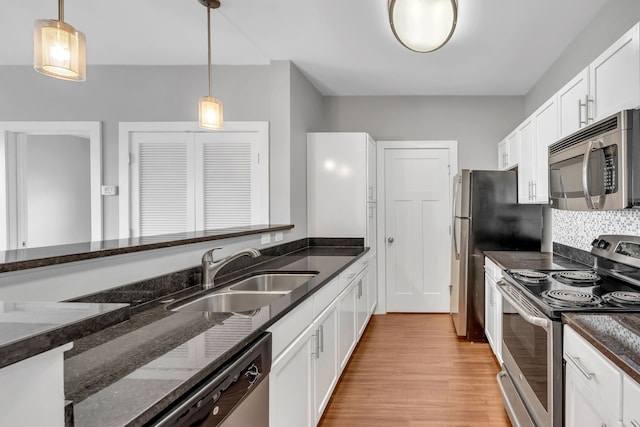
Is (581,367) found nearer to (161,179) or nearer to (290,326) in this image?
(290,326)

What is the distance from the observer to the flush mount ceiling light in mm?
1756

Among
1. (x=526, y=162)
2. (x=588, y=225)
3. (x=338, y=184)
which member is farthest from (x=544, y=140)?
(x=338, y=184)

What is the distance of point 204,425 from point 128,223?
10.2 ft

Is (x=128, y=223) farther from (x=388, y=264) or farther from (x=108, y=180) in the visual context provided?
(x=388, y=264)

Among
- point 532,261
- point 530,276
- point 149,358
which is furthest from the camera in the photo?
point 532,261

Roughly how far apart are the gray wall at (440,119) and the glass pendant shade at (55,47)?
3238 mm

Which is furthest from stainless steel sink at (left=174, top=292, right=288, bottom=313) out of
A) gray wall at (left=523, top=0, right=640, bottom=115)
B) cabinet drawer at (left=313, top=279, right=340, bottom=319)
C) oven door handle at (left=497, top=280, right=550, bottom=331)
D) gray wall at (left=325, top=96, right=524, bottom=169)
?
gray wall at (left=325, top=96, right=524, bottom=169)

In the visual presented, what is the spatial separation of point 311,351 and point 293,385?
0.29 m

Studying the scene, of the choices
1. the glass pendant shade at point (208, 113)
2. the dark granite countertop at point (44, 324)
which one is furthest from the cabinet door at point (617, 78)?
the glass pendant shade at point (208, 113)

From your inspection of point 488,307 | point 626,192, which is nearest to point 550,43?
point 626,192

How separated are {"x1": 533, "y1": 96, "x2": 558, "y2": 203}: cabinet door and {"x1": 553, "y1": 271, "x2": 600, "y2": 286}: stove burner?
685mm

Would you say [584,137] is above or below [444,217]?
above

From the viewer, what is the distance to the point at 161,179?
3.69m

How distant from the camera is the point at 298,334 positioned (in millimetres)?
1779
